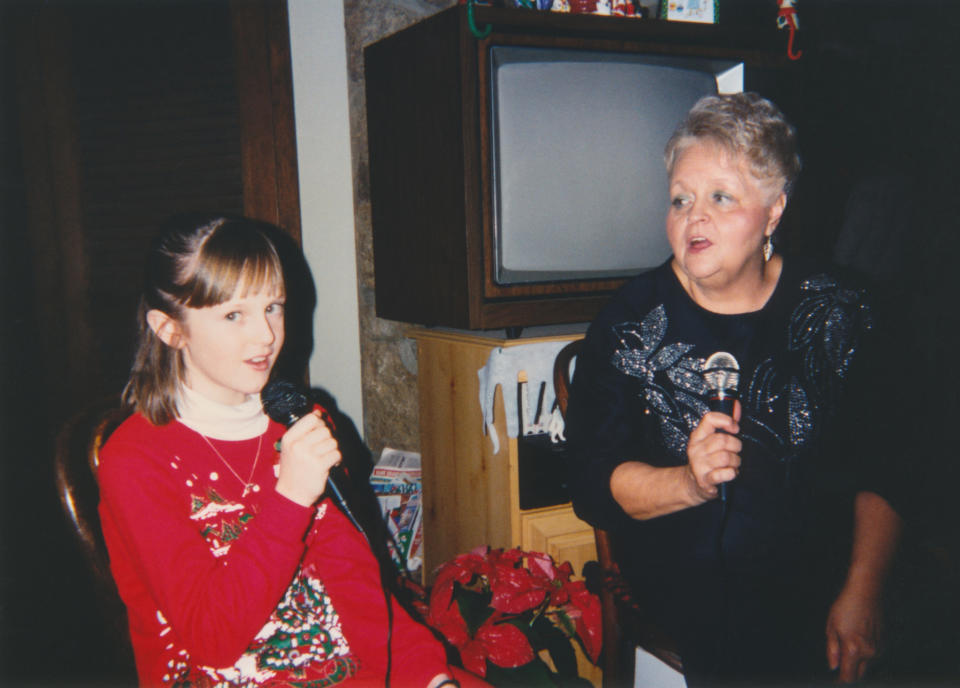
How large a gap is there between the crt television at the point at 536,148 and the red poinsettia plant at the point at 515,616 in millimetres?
499

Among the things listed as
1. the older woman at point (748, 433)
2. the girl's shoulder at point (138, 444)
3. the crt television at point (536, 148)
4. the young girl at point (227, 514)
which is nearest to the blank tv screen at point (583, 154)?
the crt television at point (536, 148)

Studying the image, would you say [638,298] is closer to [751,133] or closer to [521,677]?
[751,133]

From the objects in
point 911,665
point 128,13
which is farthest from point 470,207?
point 128,13

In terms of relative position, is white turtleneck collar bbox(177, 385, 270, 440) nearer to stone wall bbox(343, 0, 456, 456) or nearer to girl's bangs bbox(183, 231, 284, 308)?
girl's bangs bbox(183, 231, 284, 308)

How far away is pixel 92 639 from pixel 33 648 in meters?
0.15

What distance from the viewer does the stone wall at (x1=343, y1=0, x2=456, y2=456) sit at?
1.83m

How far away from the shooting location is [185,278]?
89cm

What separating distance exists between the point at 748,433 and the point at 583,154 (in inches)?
25.7

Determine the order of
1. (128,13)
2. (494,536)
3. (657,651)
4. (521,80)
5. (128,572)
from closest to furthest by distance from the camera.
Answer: (128,572)
(657,651)
(521,80)
(494,536)
(128,13)

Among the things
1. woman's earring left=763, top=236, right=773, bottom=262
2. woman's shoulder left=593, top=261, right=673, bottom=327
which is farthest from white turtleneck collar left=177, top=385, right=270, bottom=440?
woman's earring left=763, top=236, right=773, bottom=262

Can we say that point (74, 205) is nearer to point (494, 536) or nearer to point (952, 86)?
point (494, 536)

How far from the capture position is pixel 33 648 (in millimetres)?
1767

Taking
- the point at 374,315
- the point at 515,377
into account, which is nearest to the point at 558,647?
the point at 515,377

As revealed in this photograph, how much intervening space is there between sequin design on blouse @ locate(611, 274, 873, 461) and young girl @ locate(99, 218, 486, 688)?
507 mm
